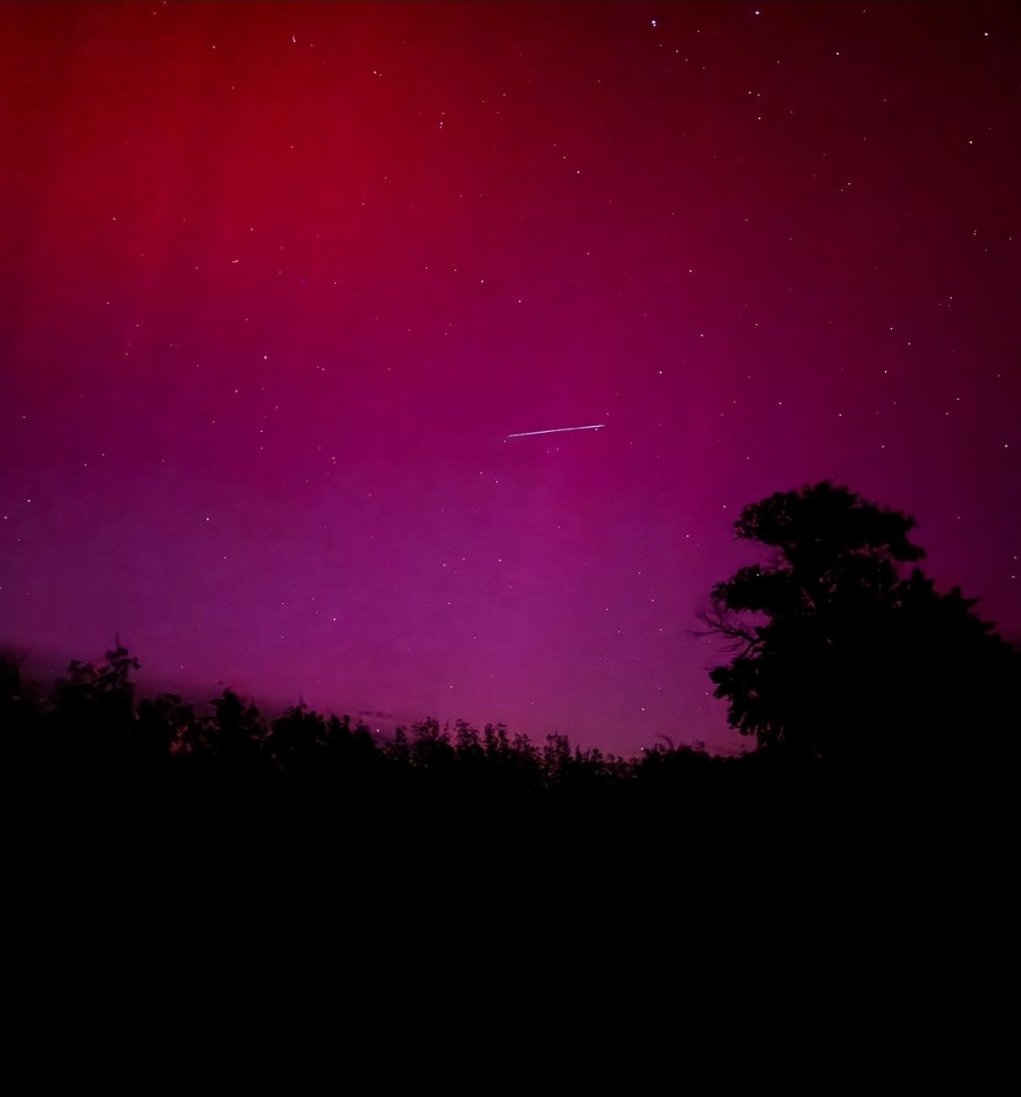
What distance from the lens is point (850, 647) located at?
18797mm

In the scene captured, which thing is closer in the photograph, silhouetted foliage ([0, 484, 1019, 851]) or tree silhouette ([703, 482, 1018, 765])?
silhouetted foliage ([0, 484, 1019, 851])

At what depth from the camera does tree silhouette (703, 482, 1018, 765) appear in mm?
17109

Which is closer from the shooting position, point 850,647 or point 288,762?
point 288,762

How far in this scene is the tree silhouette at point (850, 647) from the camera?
674 inches

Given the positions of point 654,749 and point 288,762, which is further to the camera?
point 654,749

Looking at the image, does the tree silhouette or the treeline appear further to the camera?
the tree silhouette

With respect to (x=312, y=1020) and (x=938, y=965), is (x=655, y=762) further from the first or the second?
(x=312, y=1020)

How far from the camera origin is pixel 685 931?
827cm

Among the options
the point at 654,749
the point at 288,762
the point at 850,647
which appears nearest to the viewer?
the point at 288,762

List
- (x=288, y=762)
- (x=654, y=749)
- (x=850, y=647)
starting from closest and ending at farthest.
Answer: (x=288, y=762) → (x=850, y=647) → (x=654, y=749)

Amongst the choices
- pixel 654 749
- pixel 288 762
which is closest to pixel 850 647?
pixel 654 749

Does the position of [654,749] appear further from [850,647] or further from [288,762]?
[288,762]

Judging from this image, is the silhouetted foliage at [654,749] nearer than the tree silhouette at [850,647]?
Yes

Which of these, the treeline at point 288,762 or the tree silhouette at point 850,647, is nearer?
the treeline at point 288,762
